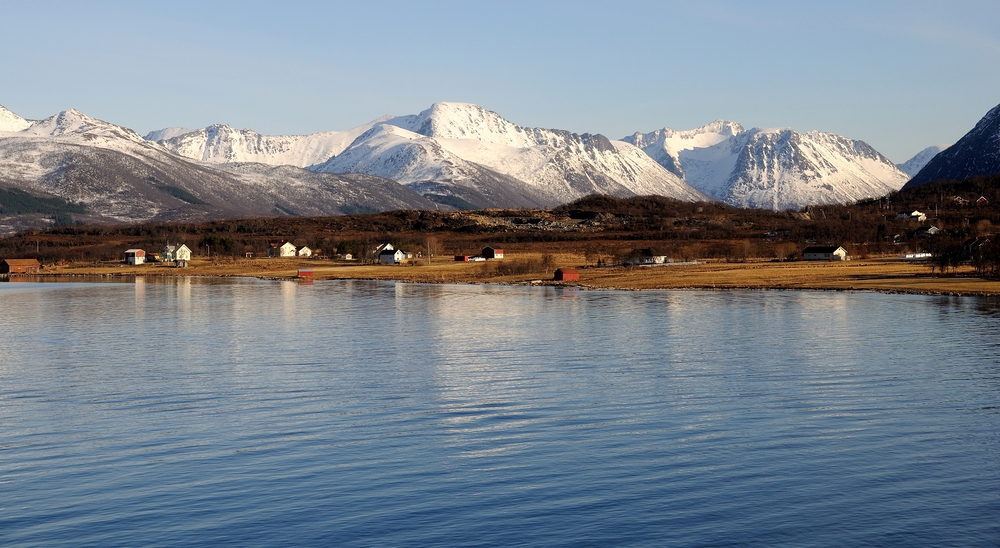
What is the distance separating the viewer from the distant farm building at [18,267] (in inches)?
6506

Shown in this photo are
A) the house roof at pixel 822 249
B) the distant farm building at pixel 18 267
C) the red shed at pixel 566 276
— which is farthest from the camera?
the distant farm building at pixel 18 267

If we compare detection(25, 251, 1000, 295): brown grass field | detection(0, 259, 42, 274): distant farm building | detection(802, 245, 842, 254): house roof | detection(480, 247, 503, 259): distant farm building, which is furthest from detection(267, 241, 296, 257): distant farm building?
detection(802, 245, 842, 254): house roof

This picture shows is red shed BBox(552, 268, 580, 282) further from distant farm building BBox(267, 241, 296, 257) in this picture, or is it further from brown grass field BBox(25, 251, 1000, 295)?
distant farm building BBox(267, 241, 296, 257)

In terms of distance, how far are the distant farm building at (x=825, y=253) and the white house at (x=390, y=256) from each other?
63.8 metres

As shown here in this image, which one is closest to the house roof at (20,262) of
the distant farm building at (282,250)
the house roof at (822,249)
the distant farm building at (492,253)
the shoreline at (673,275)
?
the shoreline at (673,275)

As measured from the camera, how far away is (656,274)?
114 metres

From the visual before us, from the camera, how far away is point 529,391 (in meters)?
35.9

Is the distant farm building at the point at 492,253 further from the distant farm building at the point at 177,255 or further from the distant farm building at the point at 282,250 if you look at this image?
the distant farm building at the point at 177,255

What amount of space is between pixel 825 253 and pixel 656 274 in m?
39.6

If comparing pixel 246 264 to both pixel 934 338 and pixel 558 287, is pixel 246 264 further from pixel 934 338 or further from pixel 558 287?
pixel 934 338

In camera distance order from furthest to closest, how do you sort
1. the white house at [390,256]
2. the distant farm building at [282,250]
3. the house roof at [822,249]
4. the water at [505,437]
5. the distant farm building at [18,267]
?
the distant farm building at [282,250], the distant farm building at [18,267], the white house at [390,256], the house roof at [822,249], the water at [505,437]

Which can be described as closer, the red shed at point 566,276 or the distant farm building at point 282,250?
the red shed at point 566,276

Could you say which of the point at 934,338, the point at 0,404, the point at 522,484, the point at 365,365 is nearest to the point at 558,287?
the point at 934,338

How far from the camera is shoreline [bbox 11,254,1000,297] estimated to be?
9288cm
